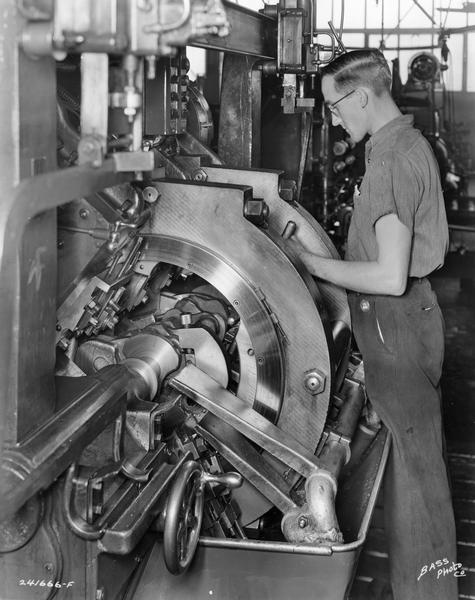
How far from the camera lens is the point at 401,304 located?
277cm

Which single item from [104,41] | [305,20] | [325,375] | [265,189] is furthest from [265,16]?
[104,41]

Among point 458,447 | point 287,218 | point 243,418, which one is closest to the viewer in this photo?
point 243,418

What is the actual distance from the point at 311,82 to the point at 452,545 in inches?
134

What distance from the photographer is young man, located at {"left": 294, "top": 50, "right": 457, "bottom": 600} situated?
8.69 ft

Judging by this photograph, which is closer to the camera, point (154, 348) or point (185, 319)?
point (154, 348)

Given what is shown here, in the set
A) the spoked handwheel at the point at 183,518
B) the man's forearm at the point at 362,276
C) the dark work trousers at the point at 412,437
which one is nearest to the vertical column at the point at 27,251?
the spoked handwheel at the point at 183,518

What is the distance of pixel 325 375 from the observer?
2.76m

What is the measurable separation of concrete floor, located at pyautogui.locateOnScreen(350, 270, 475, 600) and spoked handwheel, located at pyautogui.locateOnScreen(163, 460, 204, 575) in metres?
0.89

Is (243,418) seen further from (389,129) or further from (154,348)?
(389,129)

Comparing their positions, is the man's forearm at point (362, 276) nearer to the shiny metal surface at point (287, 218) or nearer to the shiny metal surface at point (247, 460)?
the shiny metal surface at point (287, 218)

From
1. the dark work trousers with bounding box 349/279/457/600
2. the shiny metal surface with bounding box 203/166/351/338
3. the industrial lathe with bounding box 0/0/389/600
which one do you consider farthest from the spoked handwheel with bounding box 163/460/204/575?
the shiny metal surface with bounding box 203/166/351/338

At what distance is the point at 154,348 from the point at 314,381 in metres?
0.51

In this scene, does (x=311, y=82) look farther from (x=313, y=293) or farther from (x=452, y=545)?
(x=452, y=545)

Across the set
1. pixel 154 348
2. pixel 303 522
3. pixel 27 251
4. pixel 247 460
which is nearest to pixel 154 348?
pixel 154 348
